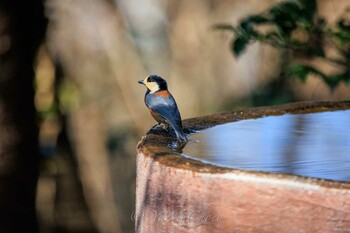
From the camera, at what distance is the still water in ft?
5.19

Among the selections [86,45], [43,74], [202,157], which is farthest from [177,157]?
[86,45]

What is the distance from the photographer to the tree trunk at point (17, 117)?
347 cm

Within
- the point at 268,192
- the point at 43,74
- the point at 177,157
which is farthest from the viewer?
the point at 43,74

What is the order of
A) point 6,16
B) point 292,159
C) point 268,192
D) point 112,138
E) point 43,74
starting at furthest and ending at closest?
point 112,138, point 43,74, point 6,16, point 292,159, point 268,192

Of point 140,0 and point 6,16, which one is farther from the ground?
point 140,0

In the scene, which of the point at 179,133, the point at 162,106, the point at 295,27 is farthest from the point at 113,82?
the point at 179,133

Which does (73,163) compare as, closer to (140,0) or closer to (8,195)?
(140,0)

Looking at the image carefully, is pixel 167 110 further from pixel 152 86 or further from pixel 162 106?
pixel 152 86

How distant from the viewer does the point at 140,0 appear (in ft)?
18.8

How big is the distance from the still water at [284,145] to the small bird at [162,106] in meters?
0.04

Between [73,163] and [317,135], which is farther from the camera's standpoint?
[73,163]

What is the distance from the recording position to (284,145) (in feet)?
6.06

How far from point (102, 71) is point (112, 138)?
0.43 m

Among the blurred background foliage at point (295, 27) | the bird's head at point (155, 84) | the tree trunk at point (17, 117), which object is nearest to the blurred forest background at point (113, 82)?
the tree trunk at point (17, 117)
